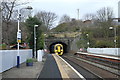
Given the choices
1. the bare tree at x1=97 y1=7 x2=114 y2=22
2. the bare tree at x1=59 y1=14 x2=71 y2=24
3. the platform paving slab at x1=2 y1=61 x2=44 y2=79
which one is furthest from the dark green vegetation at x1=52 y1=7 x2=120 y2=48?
the platform paving slab at x1=2 y1=61 x2=44 y2=79

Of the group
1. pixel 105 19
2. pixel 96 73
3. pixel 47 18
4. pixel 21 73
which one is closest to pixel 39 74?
pixel 21 73

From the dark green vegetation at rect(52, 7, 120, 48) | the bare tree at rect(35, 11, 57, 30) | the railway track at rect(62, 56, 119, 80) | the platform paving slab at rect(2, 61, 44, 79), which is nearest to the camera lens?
the platform paving slab at rect(2, 61, 44, 79)

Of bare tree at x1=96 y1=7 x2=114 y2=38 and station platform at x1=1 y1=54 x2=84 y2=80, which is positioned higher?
bare tree at x1=96 y1=7 x2=114 y2=38

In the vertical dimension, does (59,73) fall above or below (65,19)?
below

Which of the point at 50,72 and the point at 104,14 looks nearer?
the point at 50,72

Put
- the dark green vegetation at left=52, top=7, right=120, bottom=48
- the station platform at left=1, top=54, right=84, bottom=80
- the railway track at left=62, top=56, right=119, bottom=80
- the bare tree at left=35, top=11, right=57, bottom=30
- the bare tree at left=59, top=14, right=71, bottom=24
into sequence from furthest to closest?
the bare tree at left=59, top=14, right=71, bottom=24
the bare tree at left=35, top=11, right=57, bottom=30
the dark green vegetation at left=52, top=7, right=120, bottom=48
the railway track at left=62, top=56, right=119, bottom=80
the station platform at left=1, top=54, right=84, bottom=80

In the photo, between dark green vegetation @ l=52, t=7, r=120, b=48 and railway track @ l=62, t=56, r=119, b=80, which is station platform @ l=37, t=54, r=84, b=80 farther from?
dark green vegetation @ l=52, t=7, r=120, b=48

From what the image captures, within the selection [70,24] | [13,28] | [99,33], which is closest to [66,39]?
[99,33]

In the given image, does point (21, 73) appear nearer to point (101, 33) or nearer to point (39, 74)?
point (39, 74)

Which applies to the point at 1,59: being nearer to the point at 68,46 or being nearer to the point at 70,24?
the point at 68,46

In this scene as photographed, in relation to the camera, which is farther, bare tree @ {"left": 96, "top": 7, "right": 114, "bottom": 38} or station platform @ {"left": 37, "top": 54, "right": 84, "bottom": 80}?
bare tree @ {"left": 96, "top": 7, "right": 114, "bottom": 38}

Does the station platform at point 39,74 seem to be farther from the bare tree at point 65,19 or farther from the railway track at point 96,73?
the bare tree at point 65,19

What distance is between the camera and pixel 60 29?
92.9 m

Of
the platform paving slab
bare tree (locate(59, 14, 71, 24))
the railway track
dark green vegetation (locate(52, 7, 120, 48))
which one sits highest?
bare tree (locate(59, 14, 71, 24))
